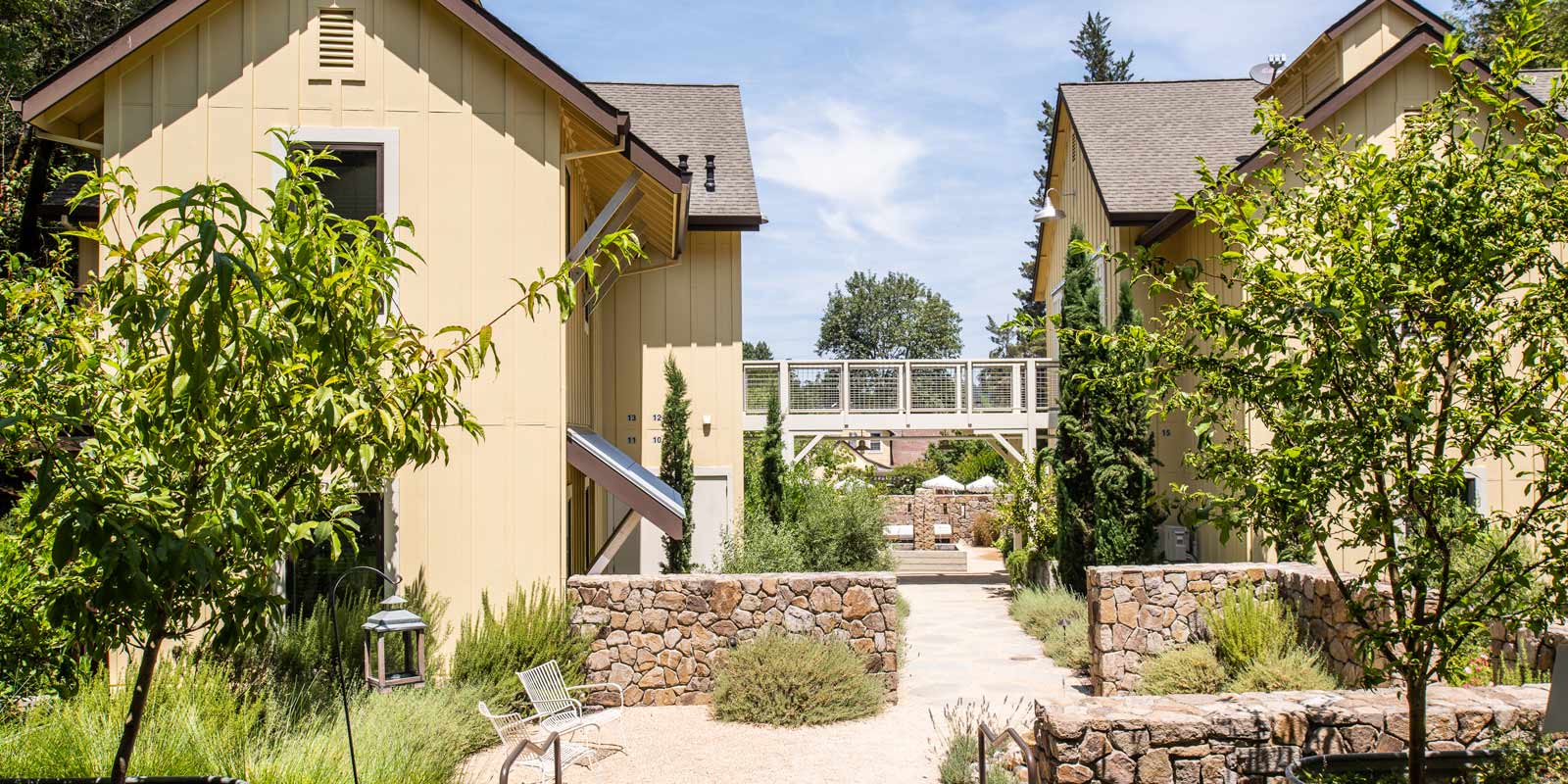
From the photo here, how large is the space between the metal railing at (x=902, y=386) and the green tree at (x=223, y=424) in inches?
603

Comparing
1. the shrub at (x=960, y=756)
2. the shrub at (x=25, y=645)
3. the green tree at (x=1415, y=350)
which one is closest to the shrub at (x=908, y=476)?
the shrub at (x=960, y=756)

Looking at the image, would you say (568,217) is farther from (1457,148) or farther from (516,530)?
(1457,148)

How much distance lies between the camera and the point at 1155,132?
20.4 meters

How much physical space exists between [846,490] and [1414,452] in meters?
14.4

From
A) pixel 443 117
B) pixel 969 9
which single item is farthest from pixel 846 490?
pixel 443 117

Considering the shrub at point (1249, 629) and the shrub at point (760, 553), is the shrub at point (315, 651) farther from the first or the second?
the shrub at point (1249, 629)

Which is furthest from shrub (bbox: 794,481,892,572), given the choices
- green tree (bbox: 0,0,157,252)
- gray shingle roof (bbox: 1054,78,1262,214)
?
green tree (bbox: 0,0,157,252)

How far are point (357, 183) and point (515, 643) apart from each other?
16.4ft

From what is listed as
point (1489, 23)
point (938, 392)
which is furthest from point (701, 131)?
point (1489, 23)

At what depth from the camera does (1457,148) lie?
529 centimetres

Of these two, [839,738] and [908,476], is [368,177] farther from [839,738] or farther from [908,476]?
[908,476]

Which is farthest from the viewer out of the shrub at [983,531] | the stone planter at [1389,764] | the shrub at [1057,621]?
the shrub at [983,531]

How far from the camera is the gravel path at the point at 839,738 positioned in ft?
29.3

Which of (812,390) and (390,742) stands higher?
(812,390)
